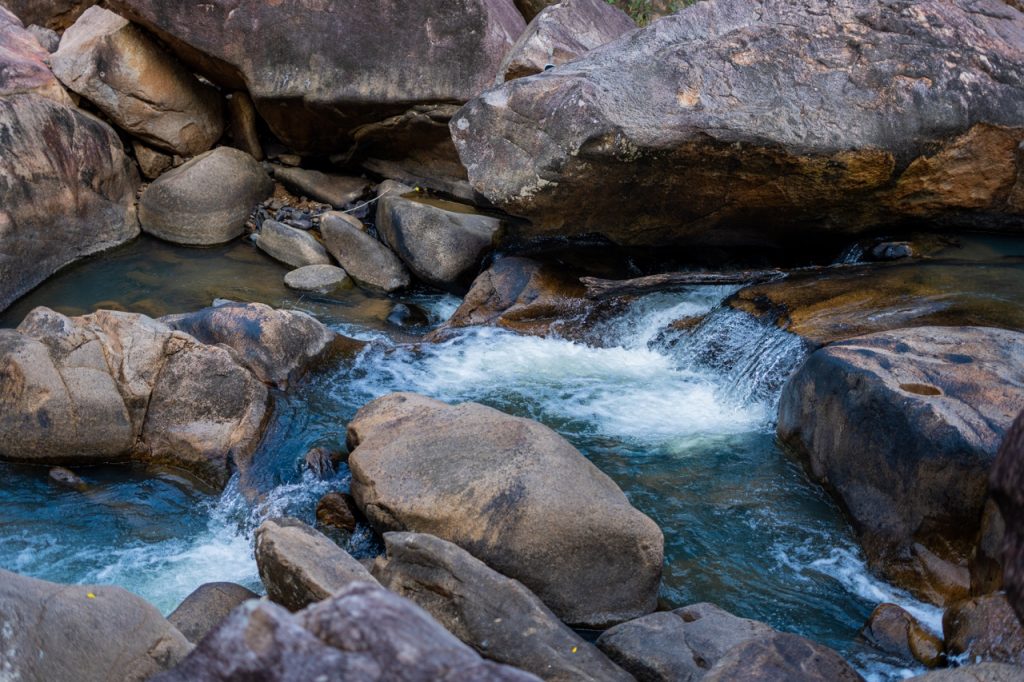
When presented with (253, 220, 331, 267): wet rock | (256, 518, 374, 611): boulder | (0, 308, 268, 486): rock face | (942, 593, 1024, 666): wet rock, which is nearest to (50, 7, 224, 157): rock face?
(253, 220, 331, 267): wet rock

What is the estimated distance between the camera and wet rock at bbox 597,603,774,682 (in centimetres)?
392

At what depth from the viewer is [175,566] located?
487cm

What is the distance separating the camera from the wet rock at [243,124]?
35.4 feet

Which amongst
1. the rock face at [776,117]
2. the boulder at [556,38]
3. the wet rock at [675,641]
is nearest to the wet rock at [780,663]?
the wet rock at [675,641]

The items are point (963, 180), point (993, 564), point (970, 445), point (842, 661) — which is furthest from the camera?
point (963, 180)

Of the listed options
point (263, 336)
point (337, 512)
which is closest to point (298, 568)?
point (337, 512)

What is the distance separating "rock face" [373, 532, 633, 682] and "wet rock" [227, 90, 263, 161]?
776 cm

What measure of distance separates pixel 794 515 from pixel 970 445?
1098 mm

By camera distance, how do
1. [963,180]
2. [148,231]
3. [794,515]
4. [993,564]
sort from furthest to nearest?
[148,231] → [963,180] → [794,515] → [993,564]

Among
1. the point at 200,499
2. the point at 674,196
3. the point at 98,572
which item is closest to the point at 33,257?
the point at 200,499

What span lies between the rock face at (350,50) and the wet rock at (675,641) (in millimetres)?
6960

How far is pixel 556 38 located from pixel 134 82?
14.3 feet

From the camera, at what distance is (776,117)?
7.30 meters

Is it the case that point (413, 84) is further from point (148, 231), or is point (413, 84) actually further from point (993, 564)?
point (993, 564)
